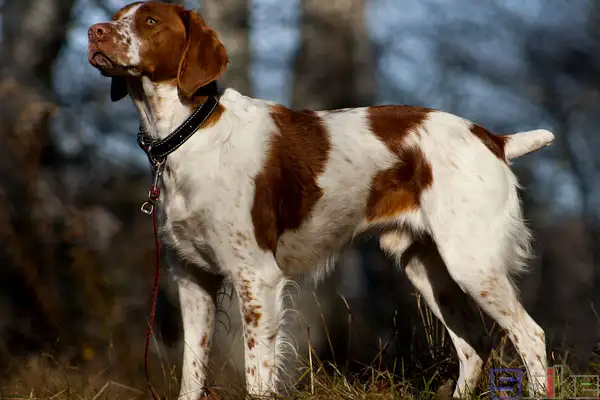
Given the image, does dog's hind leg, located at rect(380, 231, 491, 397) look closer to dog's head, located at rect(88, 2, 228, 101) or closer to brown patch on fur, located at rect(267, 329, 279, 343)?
brown patch on fur, located at rect(267, 329, 279, 343)

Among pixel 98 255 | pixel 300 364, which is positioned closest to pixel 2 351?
pixel 98 255

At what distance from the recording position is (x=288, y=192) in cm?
376

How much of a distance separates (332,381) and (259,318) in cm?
48

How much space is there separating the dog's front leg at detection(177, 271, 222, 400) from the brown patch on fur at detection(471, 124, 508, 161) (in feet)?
4.78

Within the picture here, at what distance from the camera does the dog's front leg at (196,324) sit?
3873 millimetres

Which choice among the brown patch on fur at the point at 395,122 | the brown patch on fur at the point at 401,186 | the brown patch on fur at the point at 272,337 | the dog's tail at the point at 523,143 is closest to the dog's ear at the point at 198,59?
the brown patch on fur at the point at 395,122

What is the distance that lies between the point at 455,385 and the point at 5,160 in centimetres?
386

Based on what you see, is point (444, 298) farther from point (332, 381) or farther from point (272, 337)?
point (272, 337)

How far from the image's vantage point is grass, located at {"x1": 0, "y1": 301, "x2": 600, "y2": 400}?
3.56 meters

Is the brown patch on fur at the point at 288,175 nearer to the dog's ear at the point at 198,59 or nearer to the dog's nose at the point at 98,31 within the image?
the dog's ear at the point at 198,59

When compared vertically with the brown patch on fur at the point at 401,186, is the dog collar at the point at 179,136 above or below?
above

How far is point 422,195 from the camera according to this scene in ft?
12.6

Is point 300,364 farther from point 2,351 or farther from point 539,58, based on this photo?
point 539,58

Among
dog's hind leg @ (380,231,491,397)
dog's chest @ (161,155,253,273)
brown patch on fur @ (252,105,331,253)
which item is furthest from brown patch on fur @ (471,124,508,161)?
dog's chest @ (161,155,253,273)
